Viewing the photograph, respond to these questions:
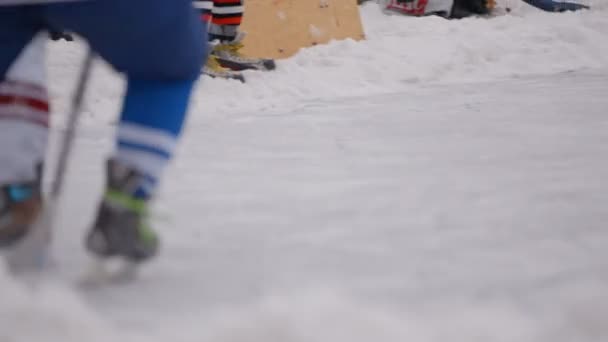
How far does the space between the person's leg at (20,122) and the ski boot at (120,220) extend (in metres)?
0.10

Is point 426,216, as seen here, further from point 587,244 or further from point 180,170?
point 180,170

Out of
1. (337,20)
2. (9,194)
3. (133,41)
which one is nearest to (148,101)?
(133,41)

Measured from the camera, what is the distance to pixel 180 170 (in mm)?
1662

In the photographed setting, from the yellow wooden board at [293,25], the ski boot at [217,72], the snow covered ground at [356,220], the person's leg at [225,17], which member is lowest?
the yellow wooden board at [293,25]

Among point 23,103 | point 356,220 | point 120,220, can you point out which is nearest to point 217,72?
point 356,220

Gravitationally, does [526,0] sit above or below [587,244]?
below

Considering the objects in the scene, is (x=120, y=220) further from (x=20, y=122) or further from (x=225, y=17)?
(x=225, y=17)

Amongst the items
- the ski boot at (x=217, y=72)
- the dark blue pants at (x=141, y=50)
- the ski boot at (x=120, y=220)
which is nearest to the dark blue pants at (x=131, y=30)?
the dark blue pants at (x=141, y=50)

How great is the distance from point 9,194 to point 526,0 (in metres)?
5.04

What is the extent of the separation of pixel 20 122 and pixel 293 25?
255 centimetres

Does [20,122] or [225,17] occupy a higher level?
[20,122]

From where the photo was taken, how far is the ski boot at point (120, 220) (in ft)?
3.17

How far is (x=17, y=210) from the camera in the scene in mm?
1006

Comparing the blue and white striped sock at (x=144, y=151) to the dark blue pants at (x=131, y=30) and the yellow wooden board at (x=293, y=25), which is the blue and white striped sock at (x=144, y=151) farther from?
the yellow wooden board at (x=293, y=25)
